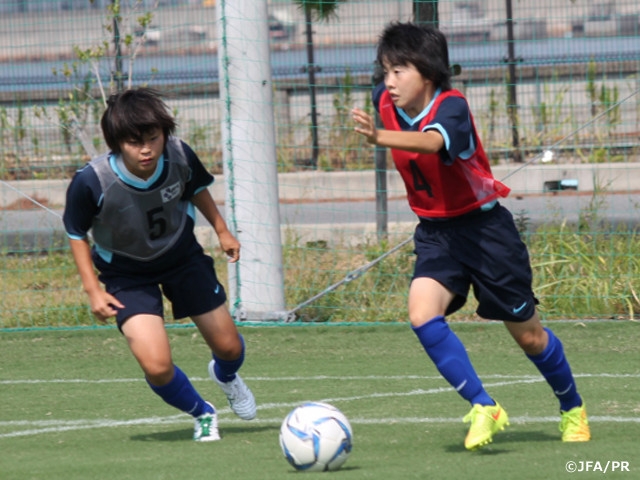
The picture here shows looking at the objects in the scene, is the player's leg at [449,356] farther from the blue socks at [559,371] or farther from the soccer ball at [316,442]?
the soccer ball at [316,442]

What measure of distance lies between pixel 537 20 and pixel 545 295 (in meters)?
4.20

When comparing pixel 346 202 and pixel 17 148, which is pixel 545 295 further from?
pixel 17 148

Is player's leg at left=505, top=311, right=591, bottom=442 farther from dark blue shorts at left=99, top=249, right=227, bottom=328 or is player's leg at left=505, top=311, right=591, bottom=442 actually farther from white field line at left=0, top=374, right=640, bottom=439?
dark blue shorts at left=99, top=249, right=227, bottom=328

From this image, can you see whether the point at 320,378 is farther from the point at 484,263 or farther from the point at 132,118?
the point at 132,118

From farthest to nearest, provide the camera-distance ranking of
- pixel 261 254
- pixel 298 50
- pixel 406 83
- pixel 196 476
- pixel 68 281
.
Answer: pixel 298 50 → pixel 68 281 → pixel 261 254 → pixel 406 83 → pixel 196 476

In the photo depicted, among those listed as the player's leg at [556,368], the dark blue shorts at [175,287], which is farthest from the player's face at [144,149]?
the player's leg at [556,368]

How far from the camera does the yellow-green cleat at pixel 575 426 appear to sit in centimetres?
484

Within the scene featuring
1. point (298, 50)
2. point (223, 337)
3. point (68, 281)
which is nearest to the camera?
point (223, 337)

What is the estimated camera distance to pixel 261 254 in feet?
27.3

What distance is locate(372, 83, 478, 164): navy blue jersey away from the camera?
15.0ft

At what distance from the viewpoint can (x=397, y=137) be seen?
4359 mm

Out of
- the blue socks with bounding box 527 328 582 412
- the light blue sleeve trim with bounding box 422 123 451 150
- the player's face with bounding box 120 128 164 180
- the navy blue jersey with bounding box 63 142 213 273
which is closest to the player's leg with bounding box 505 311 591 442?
the blue socks with bounding box 527 328 582 412

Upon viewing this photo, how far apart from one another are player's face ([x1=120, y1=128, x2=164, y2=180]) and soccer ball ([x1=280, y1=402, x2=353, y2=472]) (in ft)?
4.25

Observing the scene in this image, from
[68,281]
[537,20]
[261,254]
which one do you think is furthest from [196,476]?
[537,20]
